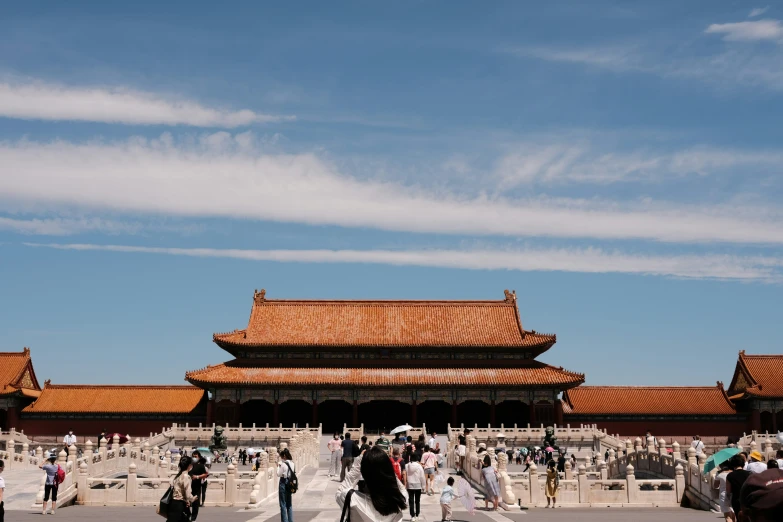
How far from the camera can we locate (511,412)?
198 feet

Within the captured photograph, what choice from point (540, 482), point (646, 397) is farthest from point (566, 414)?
point (540, 482)

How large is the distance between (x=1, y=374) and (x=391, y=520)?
60.5m

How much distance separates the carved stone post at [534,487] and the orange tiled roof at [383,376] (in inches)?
1336

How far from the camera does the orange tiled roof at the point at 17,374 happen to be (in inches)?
2313

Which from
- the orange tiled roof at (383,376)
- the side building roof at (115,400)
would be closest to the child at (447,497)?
the orange tiled roof at (383,376)

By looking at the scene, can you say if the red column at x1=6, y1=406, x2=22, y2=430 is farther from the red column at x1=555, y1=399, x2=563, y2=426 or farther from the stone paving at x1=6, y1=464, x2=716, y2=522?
the stone paving at x1=6, y1=464, x2=716, y2=522

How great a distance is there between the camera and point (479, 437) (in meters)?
47.9

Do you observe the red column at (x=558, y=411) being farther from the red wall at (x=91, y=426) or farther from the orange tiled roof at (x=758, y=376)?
the red wall at (x=91, y=426)

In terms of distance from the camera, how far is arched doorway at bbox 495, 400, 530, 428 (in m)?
60.0

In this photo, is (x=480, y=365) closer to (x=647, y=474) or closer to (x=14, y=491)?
(x=647, y=474)

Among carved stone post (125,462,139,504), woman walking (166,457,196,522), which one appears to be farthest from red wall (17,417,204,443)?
woman walking (166,457,196,522)

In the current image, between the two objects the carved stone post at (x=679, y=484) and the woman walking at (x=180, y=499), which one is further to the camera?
the carved stone post at (x=679, y=484)

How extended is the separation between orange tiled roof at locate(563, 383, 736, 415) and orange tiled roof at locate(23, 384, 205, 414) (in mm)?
27122

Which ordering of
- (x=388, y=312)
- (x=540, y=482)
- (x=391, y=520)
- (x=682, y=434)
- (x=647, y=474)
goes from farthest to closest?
(x=388, y=312) → (x=682, y=434) → (x=647, y=474) → (x=540, y=482) → (x=391, y=520)
